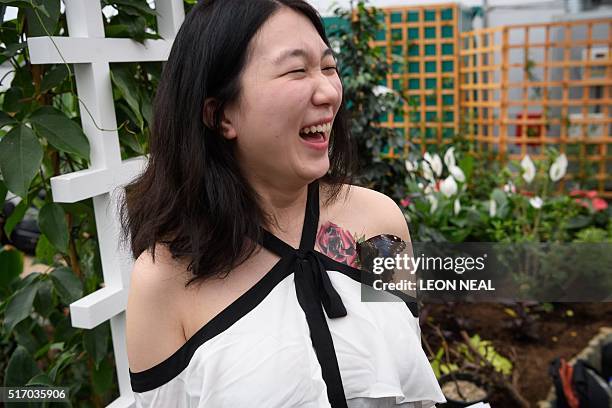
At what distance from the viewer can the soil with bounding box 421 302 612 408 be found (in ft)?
8.34

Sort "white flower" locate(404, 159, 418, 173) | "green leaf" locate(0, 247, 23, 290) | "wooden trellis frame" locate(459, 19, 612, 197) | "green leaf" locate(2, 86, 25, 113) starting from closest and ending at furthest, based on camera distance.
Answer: "green leaf" locate(2, 86, 25, 113) → "green leaf" locate(0, 247, 23, 290) → "white flower" locate(404, 159, 418, 173) → "wooden trellis frame" locate(459, 19, 612, 197)

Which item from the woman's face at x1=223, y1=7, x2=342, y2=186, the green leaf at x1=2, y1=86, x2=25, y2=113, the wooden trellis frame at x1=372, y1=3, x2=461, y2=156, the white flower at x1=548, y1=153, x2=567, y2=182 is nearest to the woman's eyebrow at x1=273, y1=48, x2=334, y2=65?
the woman's face at x1=223, y1=7, x2=342, y2=186

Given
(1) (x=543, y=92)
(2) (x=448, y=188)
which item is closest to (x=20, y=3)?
(2) (x=448, y=188)

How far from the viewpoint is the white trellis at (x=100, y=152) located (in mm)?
1098

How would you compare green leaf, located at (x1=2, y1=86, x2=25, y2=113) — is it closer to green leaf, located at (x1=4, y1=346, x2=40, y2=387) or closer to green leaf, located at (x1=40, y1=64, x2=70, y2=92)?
green leaf, located at (x1=40, y1=64, x2=70, y2=92)

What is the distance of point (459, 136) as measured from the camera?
5.65 m

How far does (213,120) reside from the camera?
966mm

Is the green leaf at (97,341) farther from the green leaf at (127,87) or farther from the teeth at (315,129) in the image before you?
the teeth at (315,129)

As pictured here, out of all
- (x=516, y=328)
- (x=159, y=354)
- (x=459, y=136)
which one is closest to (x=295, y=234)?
(x=159, y=354)

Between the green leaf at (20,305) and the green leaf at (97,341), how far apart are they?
0.44 ft

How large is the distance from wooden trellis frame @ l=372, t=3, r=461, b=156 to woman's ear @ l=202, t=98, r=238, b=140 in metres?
4.78

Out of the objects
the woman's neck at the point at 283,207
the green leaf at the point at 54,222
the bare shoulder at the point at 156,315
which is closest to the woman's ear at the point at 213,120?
the woman's neck at the point at 283,207

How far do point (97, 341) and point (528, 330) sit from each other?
2130mm

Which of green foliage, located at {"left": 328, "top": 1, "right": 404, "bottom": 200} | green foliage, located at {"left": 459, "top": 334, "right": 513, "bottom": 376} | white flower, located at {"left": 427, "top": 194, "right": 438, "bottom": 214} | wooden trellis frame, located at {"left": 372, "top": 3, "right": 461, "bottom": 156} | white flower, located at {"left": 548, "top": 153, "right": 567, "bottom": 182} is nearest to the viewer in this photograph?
green foliage, located at {"left": 459, "top": 334, "right": 513, "bottom": 376}
